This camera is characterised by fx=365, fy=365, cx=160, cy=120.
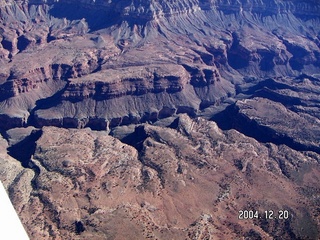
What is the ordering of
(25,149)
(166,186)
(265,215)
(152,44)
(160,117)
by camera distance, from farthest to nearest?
(152,44) < (160,117) < (25,149) < (166,186) < (265,215)

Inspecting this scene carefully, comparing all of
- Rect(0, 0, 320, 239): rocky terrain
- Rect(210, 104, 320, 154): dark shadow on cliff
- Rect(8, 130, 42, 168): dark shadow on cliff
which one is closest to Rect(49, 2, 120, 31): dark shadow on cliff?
Rect(0, 0, 320, 239): rocky terrain

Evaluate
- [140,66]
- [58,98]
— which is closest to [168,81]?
[140,66]

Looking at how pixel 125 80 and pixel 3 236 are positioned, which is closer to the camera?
pixel 3 236

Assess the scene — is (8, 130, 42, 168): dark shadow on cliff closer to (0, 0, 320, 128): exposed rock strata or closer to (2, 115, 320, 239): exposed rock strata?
(2, 115, 320, 239): exposed rock strata

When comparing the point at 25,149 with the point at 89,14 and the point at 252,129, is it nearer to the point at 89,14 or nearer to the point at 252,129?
the point at 252,129

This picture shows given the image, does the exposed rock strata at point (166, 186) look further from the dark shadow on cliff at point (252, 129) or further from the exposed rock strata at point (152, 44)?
the exposed rock strata at point (152, 44)

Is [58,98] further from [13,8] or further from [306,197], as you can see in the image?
[13,8]

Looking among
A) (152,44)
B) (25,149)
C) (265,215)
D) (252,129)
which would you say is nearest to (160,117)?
(252,129)

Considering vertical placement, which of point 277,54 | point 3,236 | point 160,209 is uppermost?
point 3,236

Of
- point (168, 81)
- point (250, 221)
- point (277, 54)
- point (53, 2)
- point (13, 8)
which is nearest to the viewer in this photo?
point (250, 221)
